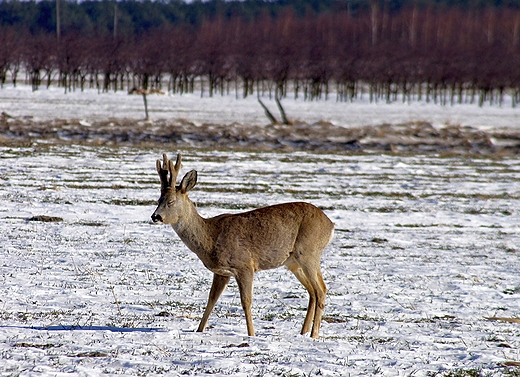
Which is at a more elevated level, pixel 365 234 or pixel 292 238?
pixel 292 238

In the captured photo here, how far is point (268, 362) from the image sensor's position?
6746 mm

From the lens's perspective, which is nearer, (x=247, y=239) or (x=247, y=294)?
(x=247, y=294)

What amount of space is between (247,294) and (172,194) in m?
1.27

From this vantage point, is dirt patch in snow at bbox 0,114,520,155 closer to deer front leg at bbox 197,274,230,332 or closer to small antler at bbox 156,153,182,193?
deer front leg at bbox 197,274,230,332

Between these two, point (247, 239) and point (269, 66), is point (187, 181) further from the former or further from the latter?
point (269, 66)

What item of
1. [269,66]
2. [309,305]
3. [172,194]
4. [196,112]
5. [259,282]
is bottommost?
[196,112]

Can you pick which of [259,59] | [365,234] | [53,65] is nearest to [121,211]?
[365,234]

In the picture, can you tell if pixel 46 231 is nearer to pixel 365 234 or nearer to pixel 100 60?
pixel 365 234

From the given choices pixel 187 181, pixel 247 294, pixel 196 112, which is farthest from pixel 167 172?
pixel 196 112

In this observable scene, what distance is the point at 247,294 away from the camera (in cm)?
798

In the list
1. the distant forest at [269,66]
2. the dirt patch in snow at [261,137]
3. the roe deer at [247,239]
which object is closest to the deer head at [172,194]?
the roe deer at [247,239]

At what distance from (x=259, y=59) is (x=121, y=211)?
95.0 m

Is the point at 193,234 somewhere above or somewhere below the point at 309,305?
above

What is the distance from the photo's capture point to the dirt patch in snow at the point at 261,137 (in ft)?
107
